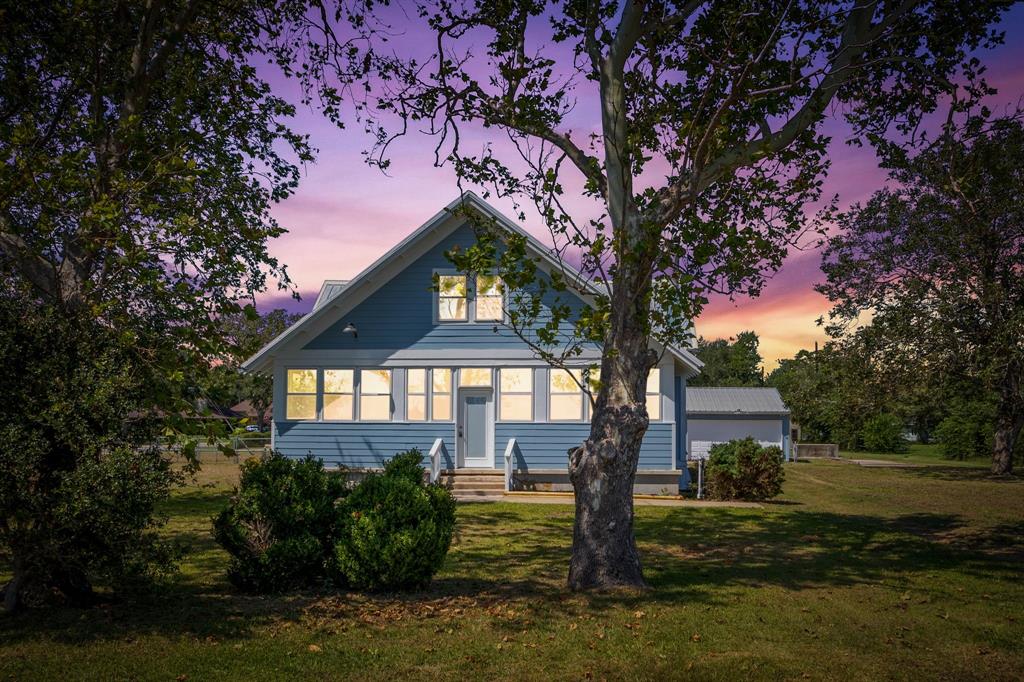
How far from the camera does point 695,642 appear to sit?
740 centimetres

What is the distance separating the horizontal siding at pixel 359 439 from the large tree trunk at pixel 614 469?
40.7 ft

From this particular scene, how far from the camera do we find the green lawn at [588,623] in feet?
21.7

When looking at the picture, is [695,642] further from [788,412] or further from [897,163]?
[788,412]

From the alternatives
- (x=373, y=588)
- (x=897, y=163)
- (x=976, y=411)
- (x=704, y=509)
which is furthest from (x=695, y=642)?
(x=976, y=411)

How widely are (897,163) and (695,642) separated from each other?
914cm

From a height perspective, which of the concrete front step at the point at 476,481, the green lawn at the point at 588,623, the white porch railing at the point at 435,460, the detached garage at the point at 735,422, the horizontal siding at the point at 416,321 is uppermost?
the horizontal siding at the point at 416,321

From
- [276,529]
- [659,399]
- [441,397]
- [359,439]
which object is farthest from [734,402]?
[276,529]

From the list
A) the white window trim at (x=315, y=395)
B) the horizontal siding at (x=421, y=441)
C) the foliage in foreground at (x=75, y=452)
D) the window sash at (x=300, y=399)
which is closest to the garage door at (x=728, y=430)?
the horizontal siding at (x=421, y=441)

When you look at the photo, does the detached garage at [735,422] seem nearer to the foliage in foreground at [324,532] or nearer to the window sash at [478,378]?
the window sash at [478,378]

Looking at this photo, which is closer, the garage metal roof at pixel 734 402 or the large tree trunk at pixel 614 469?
the large tree trunk at pixel 614 469

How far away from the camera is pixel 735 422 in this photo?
1625 inches

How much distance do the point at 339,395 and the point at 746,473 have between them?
1164 cm

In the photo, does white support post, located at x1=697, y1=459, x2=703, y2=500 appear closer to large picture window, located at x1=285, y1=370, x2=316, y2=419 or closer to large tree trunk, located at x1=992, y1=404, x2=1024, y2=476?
large picture window, located at x1=285, y1=370, x2=316, y2=419

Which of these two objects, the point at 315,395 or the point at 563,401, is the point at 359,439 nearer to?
the point at 315,395
